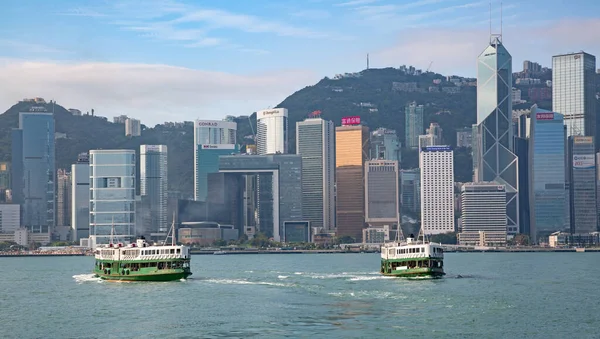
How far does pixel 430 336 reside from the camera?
279 ft

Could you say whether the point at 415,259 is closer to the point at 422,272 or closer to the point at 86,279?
the point at 422,272

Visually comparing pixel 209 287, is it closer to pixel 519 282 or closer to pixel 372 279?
pixel 372 279

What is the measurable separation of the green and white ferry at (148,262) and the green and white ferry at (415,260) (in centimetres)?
2707

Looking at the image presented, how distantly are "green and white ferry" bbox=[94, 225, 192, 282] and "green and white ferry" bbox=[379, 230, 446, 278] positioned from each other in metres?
27.1

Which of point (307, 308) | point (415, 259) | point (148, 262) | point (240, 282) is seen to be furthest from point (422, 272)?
point (148, 262)

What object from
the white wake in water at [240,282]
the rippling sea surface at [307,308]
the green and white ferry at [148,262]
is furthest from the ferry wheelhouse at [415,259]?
the green and white ferry at [148,262]

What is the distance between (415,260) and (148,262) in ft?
111

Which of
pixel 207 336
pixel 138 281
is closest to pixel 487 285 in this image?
pixel 138 281

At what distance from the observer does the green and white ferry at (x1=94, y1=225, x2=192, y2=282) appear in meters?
133

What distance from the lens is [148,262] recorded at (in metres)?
134

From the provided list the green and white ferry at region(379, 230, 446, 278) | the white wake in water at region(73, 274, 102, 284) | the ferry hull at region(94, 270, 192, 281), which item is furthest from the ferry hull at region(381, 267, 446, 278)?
the white wake in water at region(73, 274, 102, 284)

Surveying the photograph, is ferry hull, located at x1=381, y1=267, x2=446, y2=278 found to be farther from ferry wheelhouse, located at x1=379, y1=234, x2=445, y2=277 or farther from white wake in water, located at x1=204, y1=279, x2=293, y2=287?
white wake in water, located at x1=204, y1=279, x2=293, y2=287

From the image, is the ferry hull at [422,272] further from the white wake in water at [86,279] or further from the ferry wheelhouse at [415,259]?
the white wake in water at [86,279]

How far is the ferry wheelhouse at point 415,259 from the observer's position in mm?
134500
